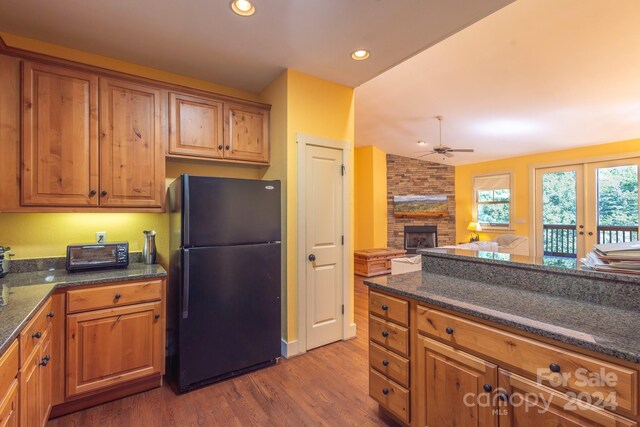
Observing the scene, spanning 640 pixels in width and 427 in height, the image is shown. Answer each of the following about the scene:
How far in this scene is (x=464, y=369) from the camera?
138cm

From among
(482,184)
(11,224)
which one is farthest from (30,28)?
(482,184)

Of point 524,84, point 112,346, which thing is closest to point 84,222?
point 112,346

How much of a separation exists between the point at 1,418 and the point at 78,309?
0.89 meters

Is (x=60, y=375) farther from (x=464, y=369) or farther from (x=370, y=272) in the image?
(x=370, y=272)

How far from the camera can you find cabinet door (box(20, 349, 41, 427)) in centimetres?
134

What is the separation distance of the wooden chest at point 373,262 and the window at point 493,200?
9.24 feet

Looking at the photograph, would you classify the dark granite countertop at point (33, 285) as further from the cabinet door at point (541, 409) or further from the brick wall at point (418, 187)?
the brick wall at point (418, 187)

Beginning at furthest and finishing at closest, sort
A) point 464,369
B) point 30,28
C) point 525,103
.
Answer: point 525,103, point 30,28, point 464,369

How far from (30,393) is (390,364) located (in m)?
1.83

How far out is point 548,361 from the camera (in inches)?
43.1

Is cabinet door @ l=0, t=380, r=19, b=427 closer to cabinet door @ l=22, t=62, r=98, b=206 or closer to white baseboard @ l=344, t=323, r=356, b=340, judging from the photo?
cabinet door @ l=22, t=62, r=98, b=206

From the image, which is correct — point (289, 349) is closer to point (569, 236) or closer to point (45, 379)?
point (45, 379)

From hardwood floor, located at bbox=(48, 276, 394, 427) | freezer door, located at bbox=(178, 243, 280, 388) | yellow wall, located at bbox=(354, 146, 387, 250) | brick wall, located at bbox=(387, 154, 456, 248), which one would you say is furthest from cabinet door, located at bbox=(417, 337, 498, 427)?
brick wall, located at bbox=(387, 154, 456, 248)

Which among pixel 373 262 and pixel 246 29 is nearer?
pixel 246 29
